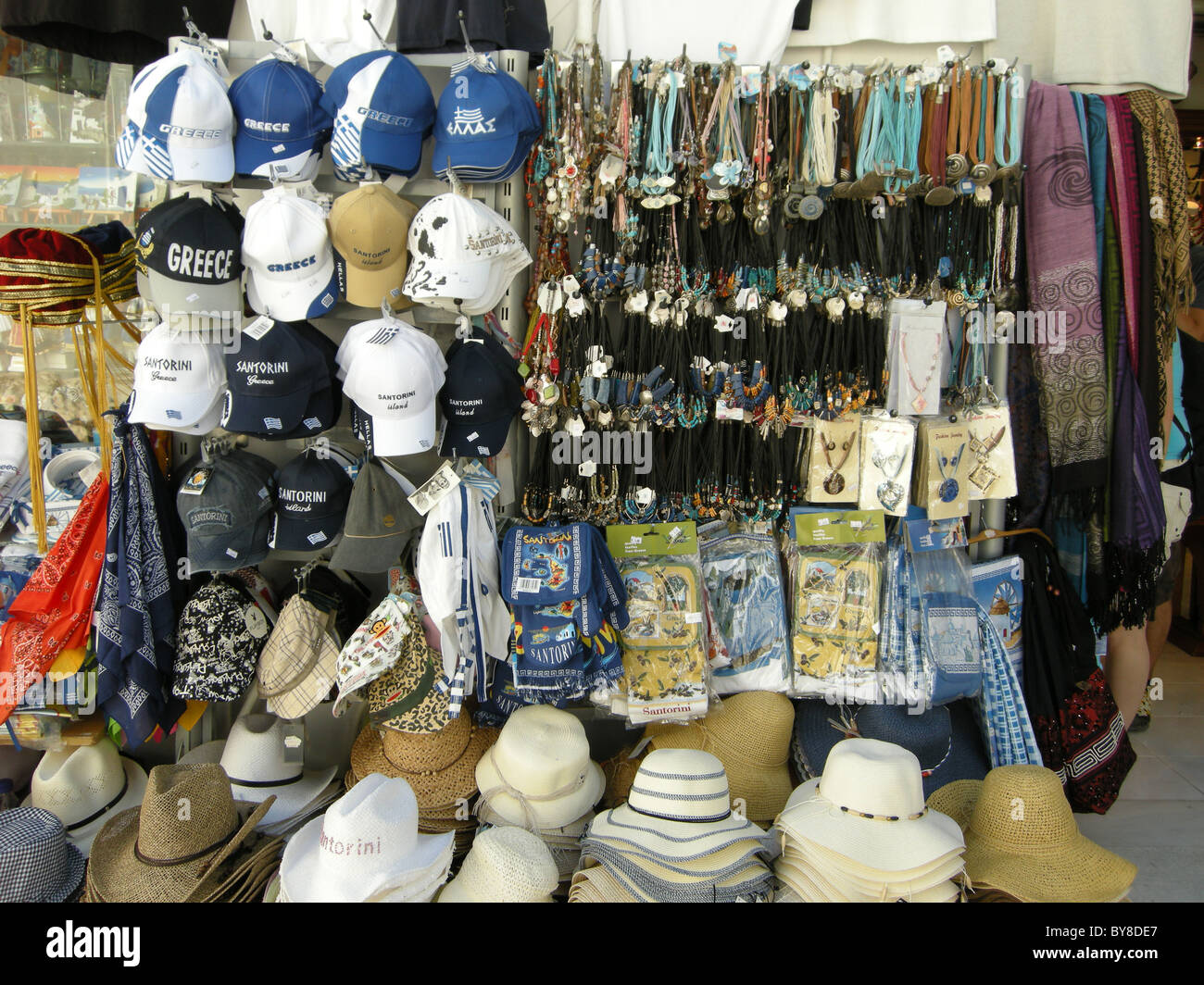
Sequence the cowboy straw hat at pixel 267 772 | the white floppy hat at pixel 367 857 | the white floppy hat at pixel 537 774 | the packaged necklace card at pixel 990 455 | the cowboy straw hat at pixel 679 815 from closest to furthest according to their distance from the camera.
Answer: the white floppy hat at pixel 367 857, the cowboy straw hat at pixel 679 815, the white floppy hat at pixel 537 774, the cowboy straw hat at pixel 267 772, the packaged necklace card at pixel 990 455

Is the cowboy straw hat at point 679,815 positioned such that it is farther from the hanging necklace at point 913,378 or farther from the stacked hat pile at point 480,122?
the stacked hat pile at point 480,122

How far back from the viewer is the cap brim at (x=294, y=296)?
243 cm

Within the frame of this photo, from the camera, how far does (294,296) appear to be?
2.44 m

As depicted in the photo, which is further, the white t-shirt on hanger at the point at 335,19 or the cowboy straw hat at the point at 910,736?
the white t-shirt on hanger at the point at 335,19

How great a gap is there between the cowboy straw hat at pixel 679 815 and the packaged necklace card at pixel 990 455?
1352 mm

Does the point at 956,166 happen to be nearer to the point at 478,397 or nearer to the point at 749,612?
the point at 749,612

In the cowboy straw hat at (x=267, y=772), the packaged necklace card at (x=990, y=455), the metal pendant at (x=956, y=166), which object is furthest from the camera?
the packaged necklace card at (x=990, y=455)

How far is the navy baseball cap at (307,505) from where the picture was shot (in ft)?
8.29

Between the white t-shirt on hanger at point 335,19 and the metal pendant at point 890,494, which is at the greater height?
the white t-shirt on hanger at point 335,19

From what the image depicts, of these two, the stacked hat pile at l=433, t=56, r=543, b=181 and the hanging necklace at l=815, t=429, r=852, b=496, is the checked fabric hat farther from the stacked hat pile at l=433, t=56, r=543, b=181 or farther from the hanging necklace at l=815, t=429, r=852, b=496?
the hanging necklace at l=815, t=429, r=852, b=496

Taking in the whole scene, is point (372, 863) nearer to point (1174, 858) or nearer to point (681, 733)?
point (681, 733)

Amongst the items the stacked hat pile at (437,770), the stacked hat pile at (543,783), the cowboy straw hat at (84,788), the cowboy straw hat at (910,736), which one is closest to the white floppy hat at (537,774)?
the stacked hat pile at (543,783)

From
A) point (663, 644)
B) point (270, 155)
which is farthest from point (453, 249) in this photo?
point (663, 644)

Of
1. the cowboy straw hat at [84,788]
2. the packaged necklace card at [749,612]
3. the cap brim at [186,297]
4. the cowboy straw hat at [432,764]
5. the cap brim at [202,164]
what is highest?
the cap brim at [202,164]
